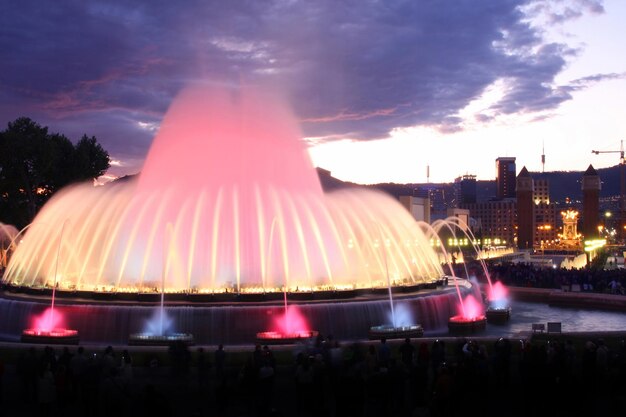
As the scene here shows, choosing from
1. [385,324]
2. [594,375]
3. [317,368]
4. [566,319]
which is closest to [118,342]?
[385,324]

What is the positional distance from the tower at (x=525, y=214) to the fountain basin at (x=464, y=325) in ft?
427

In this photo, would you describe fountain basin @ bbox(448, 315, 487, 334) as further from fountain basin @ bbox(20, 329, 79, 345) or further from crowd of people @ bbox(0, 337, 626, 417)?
fountain basin @ bbox(20, 329, 79, 345)

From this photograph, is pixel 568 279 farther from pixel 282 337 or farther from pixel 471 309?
pixel 282 337

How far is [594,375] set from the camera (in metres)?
12.8

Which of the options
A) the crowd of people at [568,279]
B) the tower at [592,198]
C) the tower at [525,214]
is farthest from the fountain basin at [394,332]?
the tower at [525,214]

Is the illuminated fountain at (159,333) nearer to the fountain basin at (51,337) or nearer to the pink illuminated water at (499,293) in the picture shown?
the fountain basin at (51,337)

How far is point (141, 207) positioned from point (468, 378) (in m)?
17.9

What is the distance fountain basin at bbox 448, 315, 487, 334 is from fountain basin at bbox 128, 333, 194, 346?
803 cm

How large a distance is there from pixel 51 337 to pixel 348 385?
10637 millimetres

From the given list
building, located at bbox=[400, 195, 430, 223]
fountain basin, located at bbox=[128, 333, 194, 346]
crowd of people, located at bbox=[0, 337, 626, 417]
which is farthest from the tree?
building, located at bbox=[400, 195, 430, 223]

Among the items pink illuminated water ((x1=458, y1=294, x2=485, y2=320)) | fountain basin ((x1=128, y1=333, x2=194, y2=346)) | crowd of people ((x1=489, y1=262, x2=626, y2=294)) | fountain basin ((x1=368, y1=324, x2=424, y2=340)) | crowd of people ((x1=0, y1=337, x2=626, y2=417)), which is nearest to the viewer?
crowd of people ((x1=0, y1=337, x2=626, y2=417))

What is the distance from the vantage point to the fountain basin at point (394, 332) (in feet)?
61.8

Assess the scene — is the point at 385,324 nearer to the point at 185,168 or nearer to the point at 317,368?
the point at 317,368

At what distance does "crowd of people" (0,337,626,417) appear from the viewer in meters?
10.7
